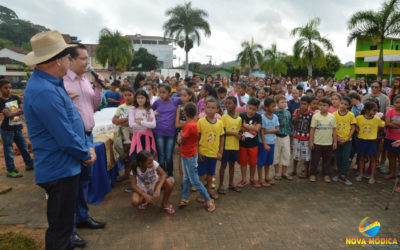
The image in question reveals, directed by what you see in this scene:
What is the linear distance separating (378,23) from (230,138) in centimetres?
1806

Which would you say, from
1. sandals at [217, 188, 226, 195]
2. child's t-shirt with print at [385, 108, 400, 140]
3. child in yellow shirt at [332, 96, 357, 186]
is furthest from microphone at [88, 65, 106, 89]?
child's t-shirt with print at [385, 108, 400, 140]

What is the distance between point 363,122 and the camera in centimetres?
522

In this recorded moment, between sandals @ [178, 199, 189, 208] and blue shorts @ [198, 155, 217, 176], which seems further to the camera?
blue shorts @ [198, 155, 217, 176]

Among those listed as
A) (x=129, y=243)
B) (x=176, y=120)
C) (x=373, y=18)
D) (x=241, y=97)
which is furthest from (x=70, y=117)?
(x=373, y=18)

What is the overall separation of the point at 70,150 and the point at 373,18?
20659mm

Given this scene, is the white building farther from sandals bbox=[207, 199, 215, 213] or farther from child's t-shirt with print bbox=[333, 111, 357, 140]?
sandals bbox=[207, 199, 215, 213]

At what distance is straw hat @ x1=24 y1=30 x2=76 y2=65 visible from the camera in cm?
216

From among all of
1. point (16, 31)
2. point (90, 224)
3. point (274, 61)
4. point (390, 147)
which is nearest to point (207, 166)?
point (90, 224)

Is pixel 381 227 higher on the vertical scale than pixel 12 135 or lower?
lower

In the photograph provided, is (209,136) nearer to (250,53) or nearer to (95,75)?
(95,75)

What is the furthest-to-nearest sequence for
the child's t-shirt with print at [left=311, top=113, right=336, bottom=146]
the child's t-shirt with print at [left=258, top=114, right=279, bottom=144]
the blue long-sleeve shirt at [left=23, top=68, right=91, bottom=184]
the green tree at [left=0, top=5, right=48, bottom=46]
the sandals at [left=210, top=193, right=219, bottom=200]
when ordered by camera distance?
the green tree at [left=0, top=5, right=48, bottom=46] → the child's t-shirt with print at [left=311, top=113, right=336, bottom=146] → the child's t-shirt with print at [left=258, top=114, right=279, bottom=144] → the sandals at [left=210, top=193, right=219, bottom=200] → the blue long-sleeve shirt at [left=23, top=68, right=91, bottom=184]

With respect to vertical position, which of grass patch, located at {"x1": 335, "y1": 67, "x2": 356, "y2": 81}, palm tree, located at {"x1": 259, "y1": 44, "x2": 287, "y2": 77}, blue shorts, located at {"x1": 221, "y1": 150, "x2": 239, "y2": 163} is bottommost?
blue shorts, located at {"x1": 221, "y1": 150, "x2": 239, "y2": 163}

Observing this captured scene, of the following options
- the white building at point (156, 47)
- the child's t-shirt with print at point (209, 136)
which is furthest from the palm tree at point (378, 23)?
the white building at point (156, 47)

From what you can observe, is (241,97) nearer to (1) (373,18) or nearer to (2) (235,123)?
(2) (235,123)
